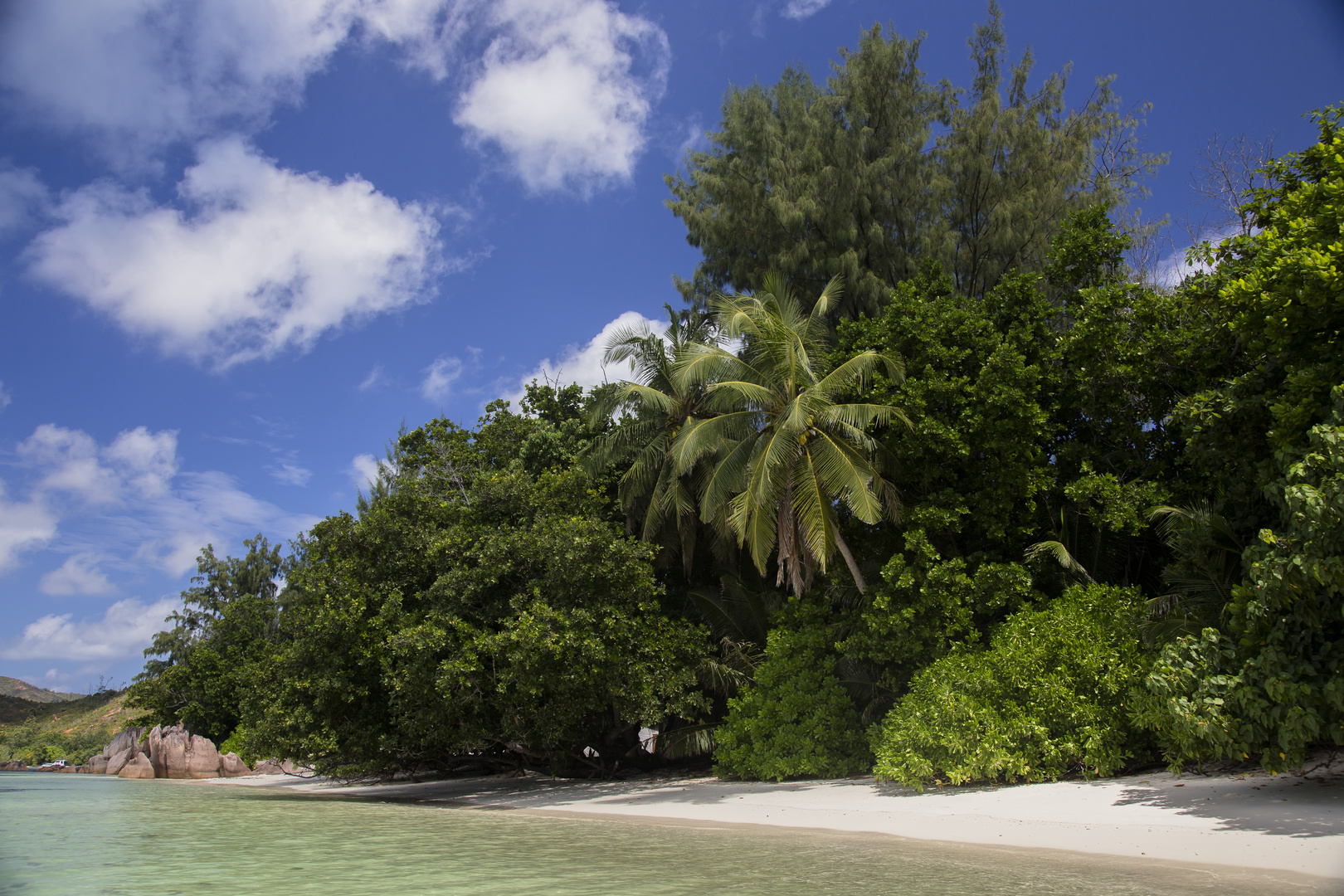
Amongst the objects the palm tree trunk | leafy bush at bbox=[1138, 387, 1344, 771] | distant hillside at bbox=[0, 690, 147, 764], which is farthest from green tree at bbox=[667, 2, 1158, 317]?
distant hillside at bbox=[0, 690, 147, 764]

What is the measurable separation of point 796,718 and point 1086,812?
6.71 m

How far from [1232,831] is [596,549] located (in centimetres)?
1122

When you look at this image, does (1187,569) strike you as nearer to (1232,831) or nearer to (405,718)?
(1232,831)

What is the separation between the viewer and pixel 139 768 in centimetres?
3819

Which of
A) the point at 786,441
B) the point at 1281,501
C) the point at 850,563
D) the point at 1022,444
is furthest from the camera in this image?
the point at 786,441

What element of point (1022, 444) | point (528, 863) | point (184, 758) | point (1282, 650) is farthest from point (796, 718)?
point (184, 758)

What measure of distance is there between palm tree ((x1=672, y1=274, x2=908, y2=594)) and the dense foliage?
92 mm

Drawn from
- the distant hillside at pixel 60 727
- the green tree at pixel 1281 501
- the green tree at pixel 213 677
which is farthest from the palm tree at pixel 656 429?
Answer: the distant hillside at pixel 60 727

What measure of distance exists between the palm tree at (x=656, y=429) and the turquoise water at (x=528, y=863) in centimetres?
736

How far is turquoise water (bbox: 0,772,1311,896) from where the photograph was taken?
640 centimetres

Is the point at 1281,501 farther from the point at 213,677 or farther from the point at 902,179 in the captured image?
the point at 213,677

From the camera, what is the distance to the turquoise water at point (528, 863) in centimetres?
640

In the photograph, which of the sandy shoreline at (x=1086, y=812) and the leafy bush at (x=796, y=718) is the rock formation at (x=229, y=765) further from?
the leafy bush at (x=796, y=718)

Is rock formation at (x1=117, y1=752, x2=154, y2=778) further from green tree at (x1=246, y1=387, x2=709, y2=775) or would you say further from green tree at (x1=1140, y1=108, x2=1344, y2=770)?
green tree at (x1=1140, y1=108, x2=1344, y2=770)
